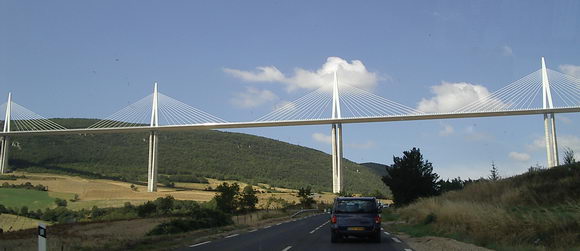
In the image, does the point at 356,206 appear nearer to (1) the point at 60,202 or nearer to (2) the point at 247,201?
(2) the point at 247,201

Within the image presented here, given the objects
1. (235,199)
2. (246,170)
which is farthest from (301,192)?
(246,170)

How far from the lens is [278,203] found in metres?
77.8

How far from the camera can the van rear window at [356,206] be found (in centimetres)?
1955

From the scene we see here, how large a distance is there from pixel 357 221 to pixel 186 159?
12248 cm

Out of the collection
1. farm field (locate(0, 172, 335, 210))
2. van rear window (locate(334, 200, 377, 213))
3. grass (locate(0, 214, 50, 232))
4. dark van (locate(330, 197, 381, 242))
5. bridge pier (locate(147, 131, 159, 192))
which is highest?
bridge pier (locate(147, 131, 159, 192))

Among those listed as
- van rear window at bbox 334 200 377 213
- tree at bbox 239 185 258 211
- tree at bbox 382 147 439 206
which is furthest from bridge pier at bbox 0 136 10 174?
van rear window at bbox 334 200 377 213

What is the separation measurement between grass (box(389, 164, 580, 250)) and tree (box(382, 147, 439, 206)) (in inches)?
457

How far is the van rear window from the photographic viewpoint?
19.5m

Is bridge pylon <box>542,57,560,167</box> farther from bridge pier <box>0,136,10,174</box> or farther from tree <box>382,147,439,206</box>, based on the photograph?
bridge pier <box>0,136,10,174</box>

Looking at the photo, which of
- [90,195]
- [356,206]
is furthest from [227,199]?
[356,206]

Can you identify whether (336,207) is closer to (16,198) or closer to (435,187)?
(435,187)

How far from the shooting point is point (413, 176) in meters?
49.7

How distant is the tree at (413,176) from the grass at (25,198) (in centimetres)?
4678

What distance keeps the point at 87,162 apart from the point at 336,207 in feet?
392
